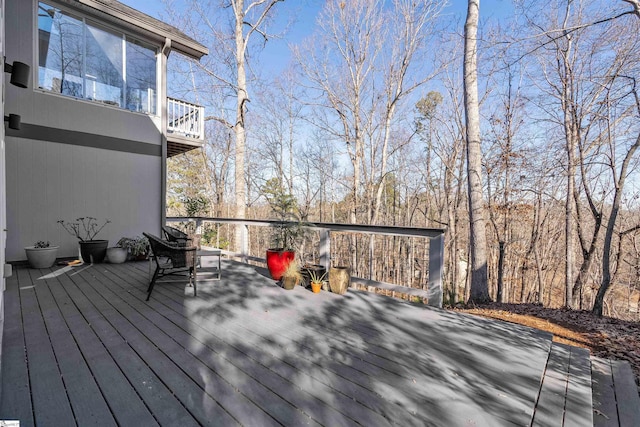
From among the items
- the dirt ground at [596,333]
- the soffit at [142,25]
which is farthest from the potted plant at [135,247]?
the dirt ground at [596,333]

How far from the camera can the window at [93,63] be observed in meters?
5.38

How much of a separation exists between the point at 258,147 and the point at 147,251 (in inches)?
500

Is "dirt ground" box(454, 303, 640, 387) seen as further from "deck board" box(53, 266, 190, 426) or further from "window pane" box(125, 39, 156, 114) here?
"window pane" box(125, 39, 156, 114)

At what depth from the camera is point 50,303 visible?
10.3 ft

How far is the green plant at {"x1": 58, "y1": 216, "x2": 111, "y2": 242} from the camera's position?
5.38m

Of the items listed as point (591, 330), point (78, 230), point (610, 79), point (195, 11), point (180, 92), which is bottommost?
point (591, 330)

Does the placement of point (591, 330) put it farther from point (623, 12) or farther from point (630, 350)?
point (623, 12)

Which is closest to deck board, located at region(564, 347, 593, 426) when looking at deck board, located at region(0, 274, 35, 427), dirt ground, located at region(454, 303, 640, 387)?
dirt ground, located at region(454, 303, 640, 387)

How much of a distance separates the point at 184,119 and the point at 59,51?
2382 millimetres

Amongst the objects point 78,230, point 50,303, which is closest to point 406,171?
point 78,230

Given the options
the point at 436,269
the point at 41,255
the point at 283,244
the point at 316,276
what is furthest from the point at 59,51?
the point at 436,269

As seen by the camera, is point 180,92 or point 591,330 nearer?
point 591,330

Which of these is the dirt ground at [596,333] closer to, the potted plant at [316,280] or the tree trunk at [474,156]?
the tree trunk at [474,156]

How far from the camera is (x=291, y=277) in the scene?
3885mm
